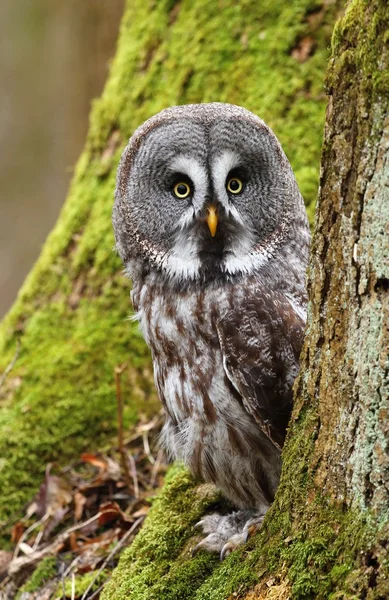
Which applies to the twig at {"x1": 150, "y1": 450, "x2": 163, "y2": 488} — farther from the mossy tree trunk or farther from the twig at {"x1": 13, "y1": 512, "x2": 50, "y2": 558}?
the mossy tree trunk

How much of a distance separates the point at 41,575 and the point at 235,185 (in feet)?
6.99

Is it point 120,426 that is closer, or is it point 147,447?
point 120,426

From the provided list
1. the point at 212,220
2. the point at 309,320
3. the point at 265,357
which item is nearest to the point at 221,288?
the point at 212,220

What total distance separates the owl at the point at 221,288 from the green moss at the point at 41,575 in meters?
0.89

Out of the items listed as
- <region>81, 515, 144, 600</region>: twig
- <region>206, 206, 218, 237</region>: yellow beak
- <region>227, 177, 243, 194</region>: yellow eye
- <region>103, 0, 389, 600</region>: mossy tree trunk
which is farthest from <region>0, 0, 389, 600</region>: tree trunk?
<region>227, 177, 243, 194</region>: yellow eye

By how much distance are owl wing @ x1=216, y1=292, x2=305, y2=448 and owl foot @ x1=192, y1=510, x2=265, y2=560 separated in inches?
15.9

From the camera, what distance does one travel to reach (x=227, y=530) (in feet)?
10.3

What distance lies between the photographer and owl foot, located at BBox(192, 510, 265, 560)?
117 inches

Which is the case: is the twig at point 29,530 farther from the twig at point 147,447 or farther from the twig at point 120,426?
the twig at point 147,447

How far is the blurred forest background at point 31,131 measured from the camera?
444 inches

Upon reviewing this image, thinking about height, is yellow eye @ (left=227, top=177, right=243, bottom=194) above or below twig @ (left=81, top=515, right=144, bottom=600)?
above

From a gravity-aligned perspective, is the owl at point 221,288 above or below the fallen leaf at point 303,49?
below

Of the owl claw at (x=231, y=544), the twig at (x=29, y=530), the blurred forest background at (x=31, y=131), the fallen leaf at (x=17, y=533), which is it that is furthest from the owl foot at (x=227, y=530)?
the blurred forest background at (x=31, y=131)

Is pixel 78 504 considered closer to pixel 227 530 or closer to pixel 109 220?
pixel 227 530
